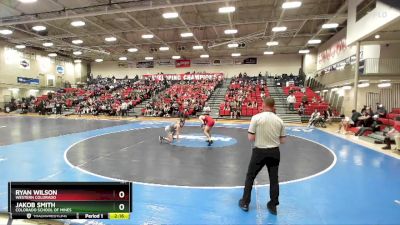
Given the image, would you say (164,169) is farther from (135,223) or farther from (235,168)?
(135,223)

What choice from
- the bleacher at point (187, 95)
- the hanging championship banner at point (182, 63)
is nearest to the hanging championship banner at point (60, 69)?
the hanging championship banner at point (182, 63)

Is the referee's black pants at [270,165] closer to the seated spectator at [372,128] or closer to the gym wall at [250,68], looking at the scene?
the seated spectator at [372,128]

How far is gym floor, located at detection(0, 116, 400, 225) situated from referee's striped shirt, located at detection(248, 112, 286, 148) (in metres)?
1.04

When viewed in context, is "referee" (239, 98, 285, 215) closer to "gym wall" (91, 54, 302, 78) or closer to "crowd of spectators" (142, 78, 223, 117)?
"crowd of spectators" (142, 78, 223, 117)

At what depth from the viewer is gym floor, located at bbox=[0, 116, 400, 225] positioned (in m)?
3.94

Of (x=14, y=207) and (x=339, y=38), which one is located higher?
(x=339, y=38)

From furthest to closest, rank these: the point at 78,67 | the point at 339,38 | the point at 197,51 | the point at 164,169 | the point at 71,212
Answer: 1. the point at 78,67
2. the point at 197,51
3. the point at 339,38
4. the point at 164,169
5. the point at 71,212

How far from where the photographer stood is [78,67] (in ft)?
130

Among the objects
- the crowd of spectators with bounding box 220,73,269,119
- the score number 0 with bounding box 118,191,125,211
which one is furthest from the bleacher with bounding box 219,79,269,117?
the score number 0 with bounding box 118,191,125,211

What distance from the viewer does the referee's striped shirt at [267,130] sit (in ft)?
13.1

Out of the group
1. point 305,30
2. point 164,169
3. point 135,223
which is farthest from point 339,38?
point 135,223

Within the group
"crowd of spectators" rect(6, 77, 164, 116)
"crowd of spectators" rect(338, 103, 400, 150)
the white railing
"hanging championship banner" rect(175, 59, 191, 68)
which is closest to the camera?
"crowd of spectators" rect(338, 103, 400, 150)

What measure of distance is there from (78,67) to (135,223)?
1604 inches
